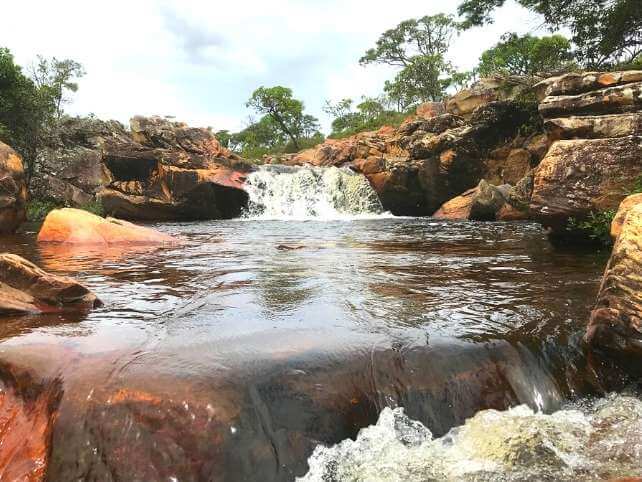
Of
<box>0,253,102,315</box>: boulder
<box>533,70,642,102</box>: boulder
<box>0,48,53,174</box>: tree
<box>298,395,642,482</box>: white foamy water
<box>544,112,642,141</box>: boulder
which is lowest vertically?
<box>298,395,642,482</box>: white foamy water

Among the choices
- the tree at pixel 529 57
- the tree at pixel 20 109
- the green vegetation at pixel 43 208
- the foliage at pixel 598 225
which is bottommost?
the foliage at pixel 598 225

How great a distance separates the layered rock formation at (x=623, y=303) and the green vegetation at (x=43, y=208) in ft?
75.3

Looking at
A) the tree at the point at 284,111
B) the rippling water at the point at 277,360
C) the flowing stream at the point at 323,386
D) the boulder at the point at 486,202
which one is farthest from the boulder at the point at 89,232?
the tree at the point at 284,111

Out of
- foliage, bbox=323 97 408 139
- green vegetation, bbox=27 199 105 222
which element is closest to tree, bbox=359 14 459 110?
foliage, bbox=323 97 408 139

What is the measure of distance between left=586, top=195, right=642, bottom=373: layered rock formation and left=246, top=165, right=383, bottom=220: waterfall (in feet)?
64.5

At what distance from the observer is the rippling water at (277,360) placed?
2.55m

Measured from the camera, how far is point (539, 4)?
17.6 m

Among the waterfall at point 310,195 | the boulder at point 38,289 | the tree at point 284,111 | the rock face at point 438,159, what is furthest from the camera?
the tree at point 284,111

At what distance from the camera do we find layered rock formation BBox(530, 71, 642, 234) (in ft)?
25.2

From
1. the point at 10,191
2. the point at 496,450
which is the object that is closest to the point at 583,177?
the point at 496,450

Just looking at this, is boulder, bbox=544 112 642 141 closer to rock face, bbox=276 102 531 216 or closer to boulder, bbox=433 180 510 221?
boulder, bbox=433 180 510 221

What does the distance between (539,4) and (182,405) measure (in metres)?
19.6

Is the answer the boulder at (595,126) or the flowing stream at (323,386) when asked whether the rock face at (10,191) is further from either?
the boulder at (595,126)

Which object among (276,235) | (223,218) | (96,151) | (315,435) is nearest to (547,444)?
(315,435)
